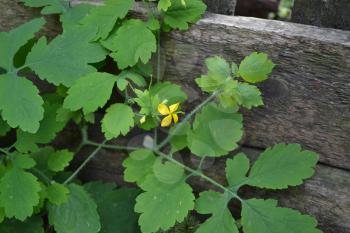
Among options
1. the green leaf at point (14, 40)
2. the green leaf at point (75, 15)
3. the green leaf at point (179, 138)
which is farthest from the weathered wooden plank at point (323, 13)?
the green leaf at point (14, 40)

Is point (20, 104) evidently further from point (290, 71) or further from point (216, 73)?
point (290, 71)

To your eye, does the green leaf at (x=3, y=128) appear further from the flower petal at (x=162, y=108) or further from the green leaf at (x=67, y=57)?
the flower petal at (x=162, y=108)

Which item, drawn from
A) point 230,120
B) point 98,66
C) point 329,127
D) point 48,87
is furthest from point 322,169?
point 48,87

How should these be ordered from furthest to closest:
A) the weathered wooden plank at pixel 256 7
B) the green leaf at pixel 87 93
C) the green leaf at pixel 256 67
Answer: the weathered wooden plank at pixel 256 7 < the green leaf at pixel 87 93 < the green leaf at pixel 256 67

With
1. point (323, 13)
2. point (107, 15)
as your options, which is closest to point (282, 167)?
point (323, 13)

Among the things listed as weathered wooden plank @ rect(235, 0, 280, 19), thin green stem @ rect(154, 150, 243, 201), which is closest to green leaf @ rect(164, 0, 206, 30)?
thin green stem @ rect(154, 150, 243, 201)

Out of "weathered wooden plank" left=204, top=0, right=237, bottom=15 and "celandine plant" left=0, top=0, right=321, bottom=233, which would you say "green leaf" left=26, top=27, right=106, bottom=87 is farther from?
"weathered wooden plank" left=204, top=0, right=237, bottom=15
